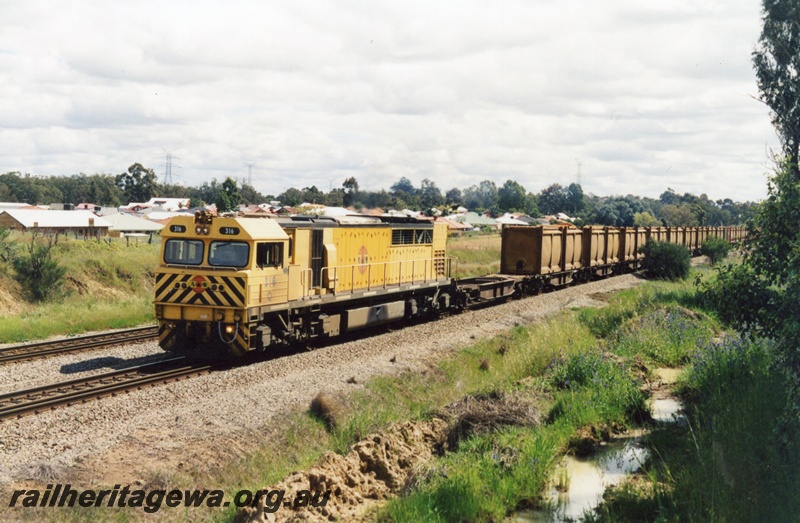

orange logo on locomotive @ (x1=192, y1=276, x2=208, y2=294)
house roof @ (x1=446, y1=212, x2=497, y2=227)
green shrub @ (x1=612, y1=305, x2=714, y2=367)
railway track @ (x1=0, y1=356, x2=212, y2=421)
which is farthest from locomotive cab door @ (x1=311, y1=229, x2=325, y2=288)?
house roof @ (x1=446, y1=212, x2=497, y2=227)

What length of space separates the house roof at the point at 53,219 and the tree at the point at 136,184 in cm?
7676

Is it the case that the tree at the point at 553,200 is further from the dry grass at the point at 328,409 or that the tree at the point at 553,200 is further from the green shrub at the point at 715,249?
the dry grass at the point at 328,409

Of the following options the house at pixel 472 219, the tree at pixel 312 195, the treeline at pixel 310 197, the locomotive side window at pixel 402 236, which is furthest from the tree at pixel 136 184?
the locomotive side window at pixel 402 236

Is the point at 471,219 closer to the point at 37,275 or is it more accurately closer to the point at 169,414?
the point at 37,275

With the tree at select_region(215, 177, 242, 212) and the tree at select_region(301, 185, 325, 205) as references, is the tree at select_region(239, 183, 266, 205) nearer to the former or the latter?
the tree at select_region(301, 185, 325, 205)

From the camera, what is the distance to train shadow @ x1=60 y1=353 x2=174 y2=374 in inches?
592

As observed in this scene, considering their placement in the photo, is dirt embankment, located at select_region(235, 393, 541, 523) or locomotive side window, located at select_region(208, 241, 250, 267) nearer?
dirt embankment, located at select_region(235, 393, 541, 523)

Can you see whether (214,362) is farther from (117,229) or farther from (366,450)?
(117,229)

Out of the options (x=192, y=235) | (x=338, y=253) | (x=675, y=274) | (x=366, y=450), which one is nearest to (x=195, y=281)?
(x=192, y=235)

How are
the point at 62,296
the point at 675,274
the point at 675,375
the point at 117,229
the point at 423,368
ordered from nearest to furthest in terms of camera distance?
the point at 675,375 → the point at 423,368 → the point at 62,296 → the point at 675,274 → the point at 117,229

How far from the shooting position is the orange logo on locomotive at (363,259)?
19.8m

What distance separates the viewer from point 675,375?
15.1 meters

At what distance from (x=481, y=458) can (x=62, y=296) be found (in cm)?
2159

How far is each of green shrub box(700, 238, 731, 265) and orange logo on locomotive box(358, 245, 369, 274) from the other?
35033mm
